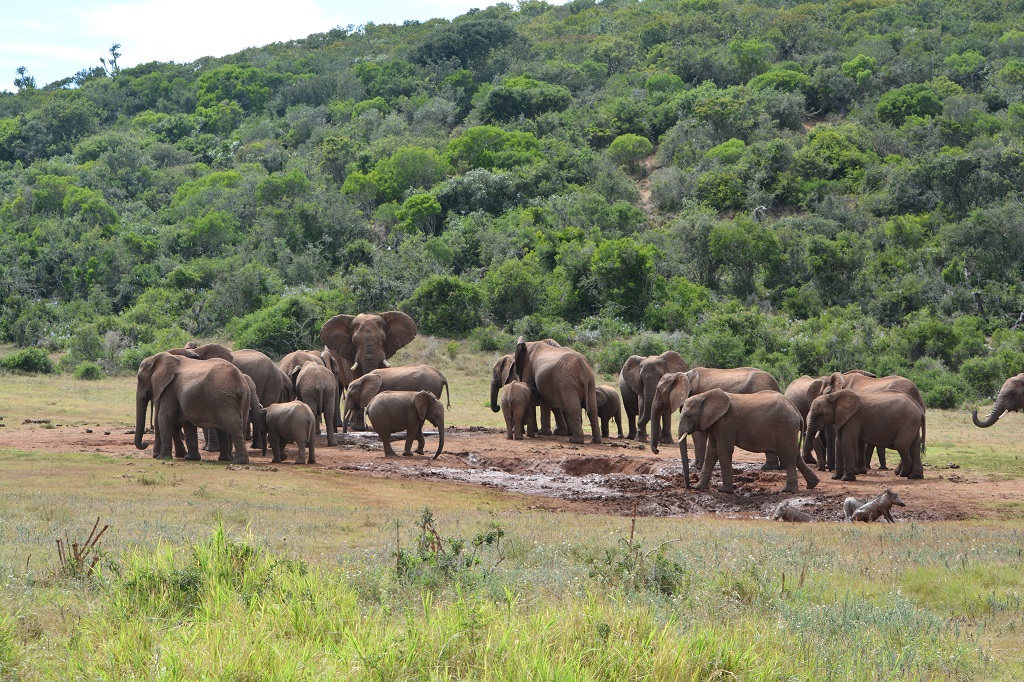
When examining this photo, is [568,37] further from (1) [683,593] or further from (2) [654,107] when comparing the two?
(1) [683,593]

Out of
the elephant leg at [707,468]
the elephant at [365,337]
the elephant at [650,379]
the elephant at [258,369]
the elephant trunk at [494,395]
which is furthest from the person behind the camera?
the elephant at [365,337]

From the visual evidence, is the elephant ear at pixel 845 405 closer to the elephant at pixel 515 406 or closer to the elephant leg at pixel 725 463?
the elephant leg at pixel 725 463

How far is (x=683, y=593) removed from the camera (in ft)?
26.0

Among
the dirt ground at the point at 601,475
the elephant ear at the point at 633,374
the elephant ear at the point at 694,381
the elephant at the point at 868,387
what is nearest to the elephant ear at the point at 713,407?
the dirt ground at the point at 601,475

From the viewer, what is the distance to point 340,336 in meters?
24.6

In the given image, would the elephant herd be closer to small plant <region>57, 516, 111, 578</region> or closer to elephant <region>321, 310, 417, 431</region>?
elephant <region>321, 310, 417, 431</region>

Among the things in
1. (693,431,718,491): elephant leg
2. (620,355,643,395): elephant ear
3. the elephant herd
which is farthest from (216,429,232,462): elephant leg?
(620,355,643,395): elephant ear

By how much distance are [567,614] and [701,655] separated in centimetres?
85

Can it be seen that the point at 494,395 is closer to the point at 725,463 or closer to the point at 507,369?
the point at 507,369

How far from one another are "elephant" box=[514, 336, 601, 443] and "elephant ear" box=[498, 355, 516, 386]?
1078 millimetres

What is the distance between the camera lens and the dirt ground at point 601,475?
14.2m

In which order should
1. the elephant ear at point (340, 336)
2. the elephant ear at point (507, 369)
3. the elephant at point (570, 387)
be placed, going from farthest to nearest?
the elephant ear at point (340, 336) → the elephant ear at point (507, 369) → the elephant at point (570, 387)

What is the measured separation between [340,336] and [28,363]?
1361 cm

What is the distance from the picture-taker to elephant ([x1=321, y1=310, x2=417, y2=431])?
2422 cm
